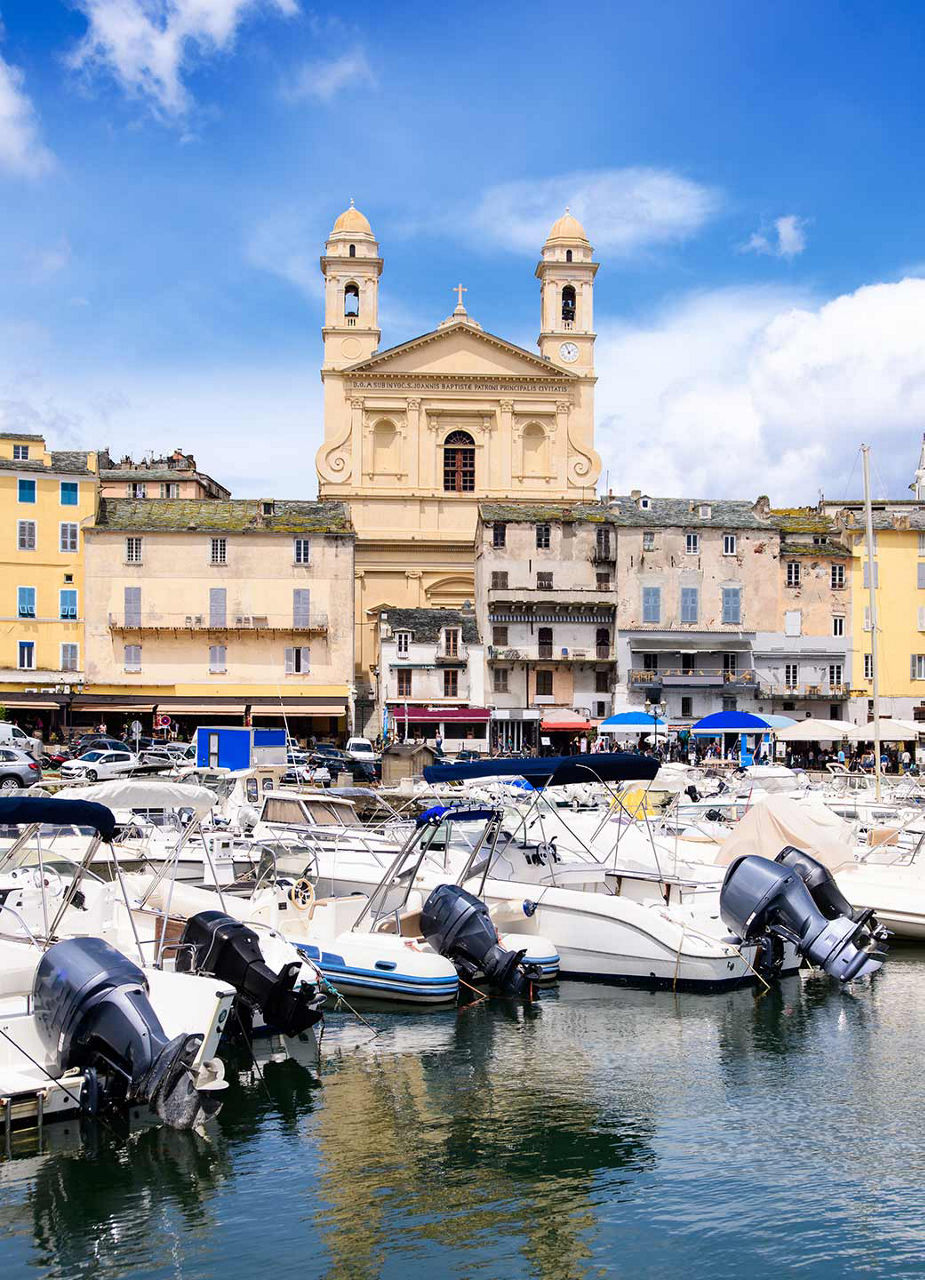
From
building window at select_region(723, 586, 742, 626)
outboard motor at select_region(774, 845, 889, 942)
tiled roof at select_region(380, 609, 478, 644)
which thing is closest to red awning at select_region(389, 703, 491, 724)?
tiled roof at select_region(380, 609, 478, 644)

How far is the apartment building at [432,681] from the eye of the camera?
63.0m

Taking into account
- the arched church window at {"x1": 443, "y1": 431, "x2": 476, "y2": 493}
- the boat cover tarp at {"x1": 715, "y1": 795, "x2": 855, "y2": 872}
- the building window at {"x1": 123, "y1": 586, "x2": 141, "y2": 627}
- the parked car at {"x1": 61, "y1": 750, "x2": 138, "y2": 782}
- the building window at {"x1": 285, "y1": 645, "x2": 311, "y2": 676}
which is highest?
the arched church window at {"x1": 443, "y1": 431, "x2": 476, "y2": 493}

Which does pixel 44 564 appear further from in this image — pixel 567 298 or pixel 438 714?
pixel 567 298

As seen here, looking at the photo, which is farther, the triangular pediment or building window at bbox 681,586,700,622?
the triangular pediment

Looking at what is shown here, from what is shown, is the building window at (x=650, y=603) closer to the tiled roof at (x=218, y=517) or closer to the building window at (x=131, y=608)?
the tiled roof at (x=218, y=517)

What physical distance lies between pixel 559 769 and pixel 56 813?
31.2 feet

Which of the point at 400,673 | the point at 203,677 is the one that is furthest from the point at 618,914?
the point at 203,677

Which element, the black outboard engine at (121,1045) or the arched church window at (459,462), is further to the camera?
the arched church window at (459,462)

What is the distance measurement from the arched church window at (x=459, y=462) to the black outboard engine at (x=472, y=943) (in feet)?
212

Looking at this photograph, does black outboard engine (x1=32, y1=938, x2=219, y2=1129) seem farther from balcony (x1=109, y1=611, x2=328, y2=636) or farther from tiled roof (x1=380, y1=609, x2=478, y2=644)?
balcony (x1=109, y1=611, x2=328, y2=636)

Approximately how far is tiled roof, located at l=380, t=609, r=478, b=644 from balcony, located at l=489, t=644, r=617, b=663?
1453 mm

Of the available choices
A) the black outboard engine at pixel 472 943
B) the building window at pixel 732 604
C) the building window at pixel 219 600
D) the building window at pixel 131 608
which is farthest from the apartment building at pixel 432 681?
the black outboard engine at pixel 472 943

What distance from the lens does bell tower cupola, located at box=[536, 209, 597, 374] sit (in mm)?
85500

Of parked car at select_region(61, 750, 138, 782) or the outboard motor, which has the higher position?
parked car at select_region(61, 750, 138, 782)
